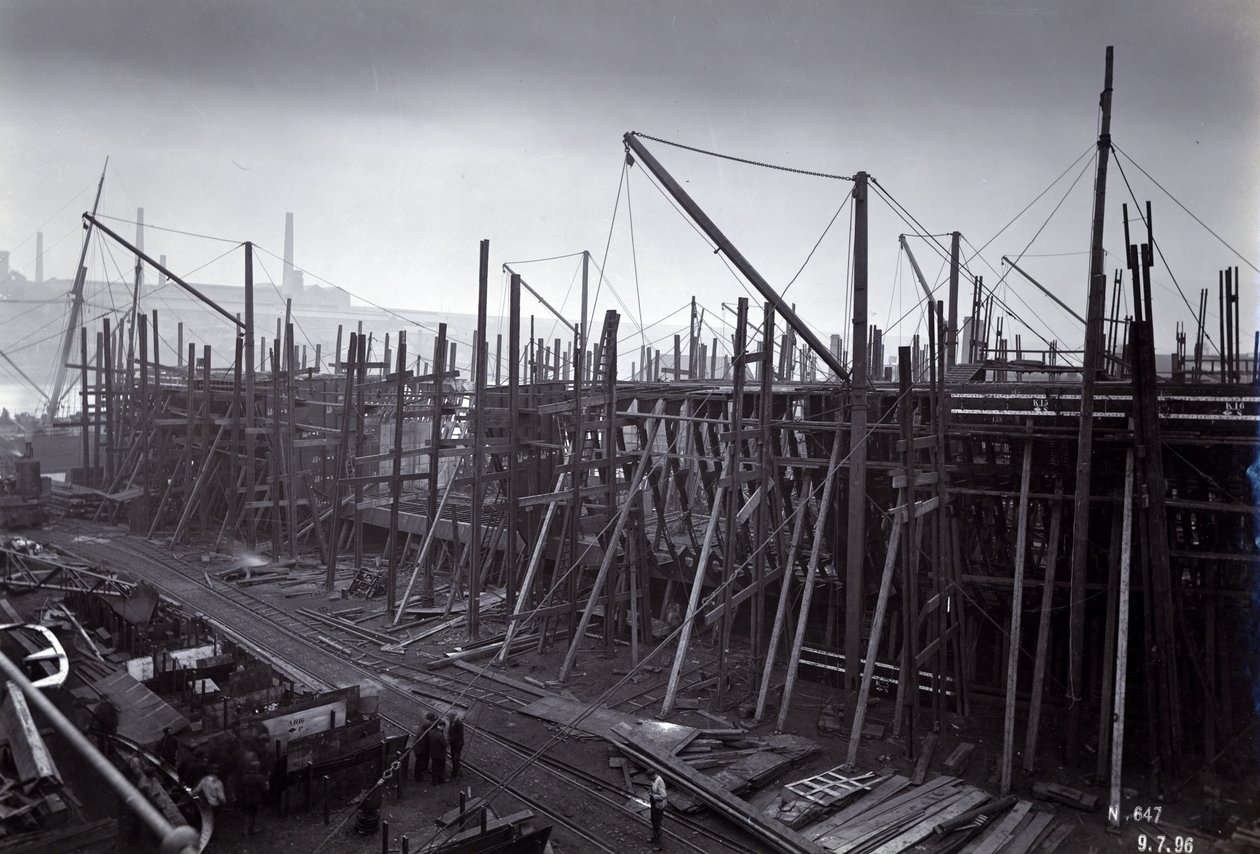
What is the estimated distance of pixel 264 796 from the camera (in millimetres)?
8523

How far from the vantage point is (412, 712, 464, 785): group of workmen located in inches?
364

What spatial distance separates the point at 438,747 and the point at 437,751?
53mm

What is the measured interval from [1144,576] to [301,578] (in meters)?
17.4

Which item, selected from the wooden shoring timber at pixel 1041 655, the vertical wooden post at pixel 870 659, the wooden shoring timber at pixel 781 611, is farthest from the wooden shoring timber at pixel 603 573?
the wooden shoring timber at pixel 1041 655

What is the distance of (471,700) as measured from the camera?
463 inches

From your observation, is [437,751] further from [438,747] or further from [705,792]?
[705,792]

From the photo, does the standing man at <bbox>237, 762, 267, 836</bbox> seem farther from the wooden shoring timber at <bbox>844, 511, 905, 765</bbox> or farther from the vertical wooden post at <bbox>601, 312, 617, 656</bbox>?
the wooden shoring timber at <bbox>844, 511, 905, 765</bbox>

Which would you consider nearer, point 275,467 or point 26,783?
point 26,783

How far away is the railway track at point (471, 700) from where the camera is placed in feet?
27.3

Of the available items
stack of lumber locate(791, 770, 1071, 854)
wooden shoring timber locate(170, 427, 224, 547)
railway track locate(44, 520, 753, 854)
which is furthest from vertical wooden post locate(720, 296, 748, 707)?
wooden shoring timber locate(170, 427, 224, 547)

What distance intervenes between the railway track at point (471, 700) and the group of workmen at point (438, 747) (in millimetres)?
437

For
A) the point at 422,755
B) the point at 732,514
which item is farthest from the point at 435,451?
the point at 422,755

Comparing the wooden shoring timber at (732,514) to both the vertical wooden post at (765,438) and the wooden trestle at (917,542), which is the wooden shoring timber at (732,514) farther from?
the vertical wooden post at (765,438)

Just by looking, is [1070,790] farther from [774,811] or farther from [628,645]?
[628,645]
